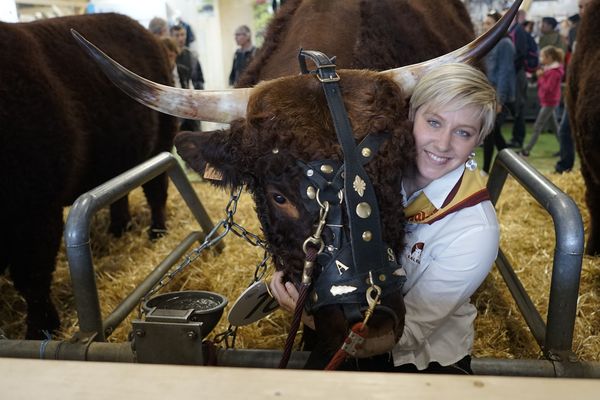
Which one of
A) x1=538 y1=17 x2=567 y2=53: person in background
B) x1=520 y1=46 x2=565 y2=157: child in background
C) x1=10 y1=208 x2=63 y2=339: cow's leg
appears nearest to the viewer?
x1=10 y1=208 x2=63 y2=339: cow's leg

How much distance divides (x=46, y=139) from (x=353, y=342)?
2.35 meters

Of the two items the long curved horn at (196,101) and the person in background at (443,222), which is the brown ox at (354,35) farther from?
the person in background at (443,222)

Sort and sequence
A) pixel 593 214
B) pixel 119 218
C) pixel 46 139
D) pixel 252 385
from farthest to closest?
pixel 119 218
pixel 593 214
pixel 46 139
pixel 252 385

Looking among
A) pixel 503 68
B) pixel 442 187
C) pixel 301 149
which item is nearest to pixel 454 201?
pixel 442 187

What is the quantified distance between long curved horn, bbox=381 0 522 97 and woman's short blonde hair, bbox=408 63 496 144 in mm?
163

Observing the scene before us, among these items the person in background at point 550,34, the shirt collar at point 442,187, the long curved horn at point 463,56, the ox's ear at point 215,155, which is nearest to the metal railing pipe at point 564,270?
the shirt collar at point 442,187

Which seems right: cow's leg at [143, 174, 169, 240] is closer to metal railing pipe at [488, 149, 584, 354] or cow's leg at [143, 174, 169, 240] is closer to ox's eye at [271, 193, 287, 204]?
ox's eye at [271, 193, 287, 204]

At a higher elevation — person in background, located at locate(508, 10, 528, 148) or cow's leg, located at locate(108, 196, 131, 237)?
person in background, located at locate(508, 10, 528, 148)

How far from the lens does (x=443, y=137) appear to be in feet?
5.29

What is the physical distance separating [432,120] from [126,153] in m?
2.93

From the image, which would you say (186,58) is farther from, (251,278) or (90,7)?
(251,278)

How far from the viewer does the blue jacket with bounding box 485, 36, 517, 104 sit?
6.33 meters

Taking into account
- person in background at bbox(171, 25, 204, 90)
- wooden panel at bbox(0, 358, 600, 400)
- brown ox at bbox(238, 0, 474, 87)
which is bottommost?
wooden panel at bbox(0, 358, 600, 400)

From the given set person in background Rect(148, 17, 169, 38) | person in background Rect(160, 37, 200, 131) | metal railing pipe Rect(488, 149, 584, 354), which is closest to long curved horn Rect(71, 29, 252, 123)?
metal railing pipe Rect(488, 149, 584, 354)
